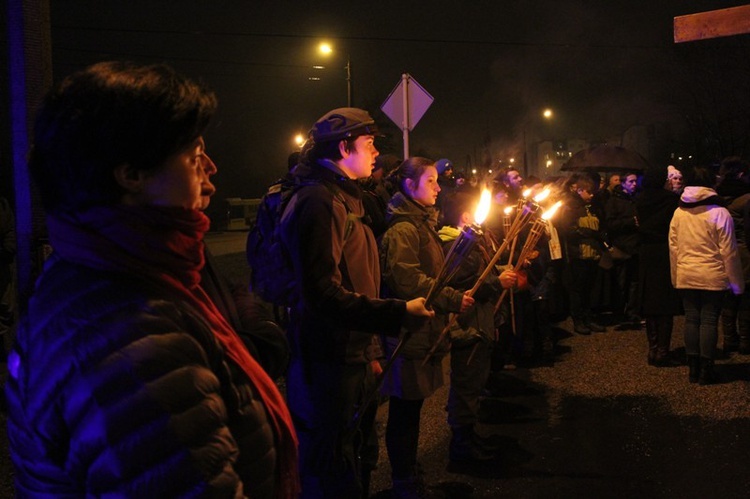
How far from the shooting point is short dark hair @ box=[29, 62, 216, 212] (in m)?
1.38

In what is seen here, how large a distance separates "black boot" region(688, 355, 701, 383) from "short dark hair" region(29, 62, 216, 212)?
688cm

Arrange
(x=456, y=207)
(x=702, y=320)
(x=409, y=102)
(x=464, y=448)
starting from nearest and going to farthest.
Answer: (x=464, y=448) → (x=456, y=207) → (x=702, y=320) → (x=409, y=102)

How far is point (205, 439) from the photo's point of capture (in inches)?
52.2

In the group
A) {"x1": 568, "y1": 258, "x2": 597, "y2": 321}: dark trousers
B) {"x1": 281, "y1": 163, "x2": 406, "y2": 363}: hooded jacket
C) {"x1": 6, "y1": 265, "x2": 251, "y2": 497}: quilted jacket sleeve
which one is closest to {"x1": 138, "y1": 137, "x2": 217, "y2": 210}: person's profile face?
{"x1": 6, "y1": 265, "x2": 251, "y2": 497}: quilted jacket sleeve

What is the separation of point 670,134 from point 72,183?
2001 inches

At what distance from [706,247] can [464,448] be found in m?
3.47

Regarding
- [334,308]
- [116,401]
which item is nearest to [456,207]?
[334,308]

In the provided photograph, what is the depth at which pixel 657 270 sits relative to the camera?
778 cm

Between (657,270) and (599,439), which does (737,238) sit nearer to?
(657,270)

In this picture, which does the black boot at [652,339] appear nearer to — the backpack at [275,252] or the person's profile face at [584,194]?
the person's profile face at [584,194]

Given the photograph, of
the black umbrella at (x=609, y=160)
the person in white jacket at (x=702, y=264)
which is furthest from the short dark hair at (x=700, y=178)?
the black umbrella at (x=609, y=160)

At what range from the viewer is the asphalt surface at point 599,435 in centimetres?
475

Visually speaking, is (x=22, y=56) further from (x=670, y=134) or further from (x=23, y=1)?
(x=670, y=134)

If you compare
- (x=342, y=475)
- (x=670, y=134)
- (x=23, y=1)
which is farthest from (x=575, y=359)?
(x=670, y=134)
